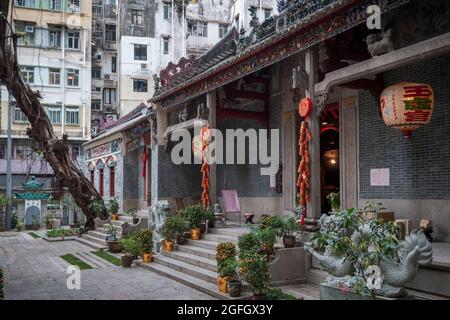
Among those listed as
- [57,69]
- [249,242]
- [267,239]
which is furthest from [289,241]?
[57,69]

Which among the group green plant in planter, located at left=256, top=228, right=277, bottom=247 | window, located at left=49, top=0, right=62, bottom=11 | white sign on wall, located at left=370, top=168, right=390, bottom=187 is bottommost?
green plant in planter, located at left=256, top=228, right=277, bottom=247

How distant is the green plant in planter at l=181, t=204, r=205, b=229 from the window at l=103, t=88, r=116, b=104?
82.6ft

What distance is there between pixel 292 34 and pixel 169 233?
202 inches

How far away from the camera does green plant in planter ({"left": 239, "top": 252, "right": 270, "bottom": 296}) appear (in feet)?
23.0

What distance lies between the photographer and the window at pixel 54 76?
101 feet

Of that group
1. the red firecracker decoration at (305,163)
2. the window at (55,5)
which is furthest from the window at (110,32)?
the red firecracker decoration at (305,163)

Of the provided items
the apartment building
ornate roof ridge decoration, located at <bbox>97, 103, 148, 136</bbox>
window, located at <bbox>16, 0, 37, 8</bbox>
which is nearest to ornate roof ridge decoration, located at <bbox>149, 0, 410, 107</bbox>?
ornate roof ridge decoration, located at <bbox>97, 103, 148, 136</bbox>

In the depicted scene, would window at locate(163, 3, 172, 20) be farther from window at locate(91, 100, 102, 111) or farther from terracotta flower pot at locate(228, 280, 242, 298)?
terracotta flower pot at locate(228, 280, 242, 298)

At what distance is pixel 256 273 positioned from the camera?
699cm

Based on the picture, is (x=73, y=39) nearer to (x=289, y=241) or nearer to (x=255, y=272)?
(x=289, y=241)

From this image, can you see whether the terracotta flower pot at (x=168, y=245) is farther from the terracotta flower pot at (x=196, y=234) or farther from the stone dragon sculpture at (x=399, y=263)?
the stone dragon sculpture at (x=399, y=263)

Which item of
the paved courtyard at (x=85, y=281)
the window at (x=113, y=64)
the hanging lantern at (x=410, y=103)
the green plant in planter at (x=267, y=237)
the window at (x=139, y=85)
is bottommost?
the paved courtyard at (x=85, y=281)
